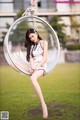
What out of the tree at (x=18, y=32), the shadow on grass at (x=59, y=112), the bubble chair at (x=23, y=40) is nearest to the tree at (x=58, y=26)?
the bubble chair at (x=23, y=40)

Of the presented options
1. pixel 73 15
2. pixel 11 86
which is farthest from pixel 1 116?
pixel 73 15

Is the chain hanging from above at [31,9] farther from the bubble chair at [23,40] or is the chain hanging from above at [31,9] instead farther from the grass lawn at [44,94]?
the grass lawn at [44,94]

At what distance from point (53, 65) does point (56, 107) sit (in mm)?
288

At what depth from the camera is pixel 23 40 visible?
8.84 m

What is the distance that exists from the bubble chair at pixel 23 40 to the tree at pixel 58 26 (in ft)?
0.20

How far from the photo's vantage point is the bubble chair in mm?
8820

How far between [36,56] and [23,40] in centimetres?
14

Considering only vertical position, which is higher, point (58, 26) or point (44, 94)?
point (58, 26)

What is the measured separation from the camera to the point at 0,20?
8891mm

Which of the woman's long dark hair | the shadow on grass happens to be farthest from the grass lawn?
the woman's long dark hair

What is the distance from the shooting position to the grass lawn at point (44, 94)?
888 centimetres

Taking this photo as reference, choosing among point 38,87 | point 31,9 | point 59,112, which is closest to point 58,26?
point 31,9

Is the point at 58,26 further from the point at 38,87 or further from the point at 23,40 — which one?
the point at 38,87

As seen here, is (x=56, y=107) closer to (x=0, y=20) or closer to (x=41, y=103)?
(x=41, y=103)
